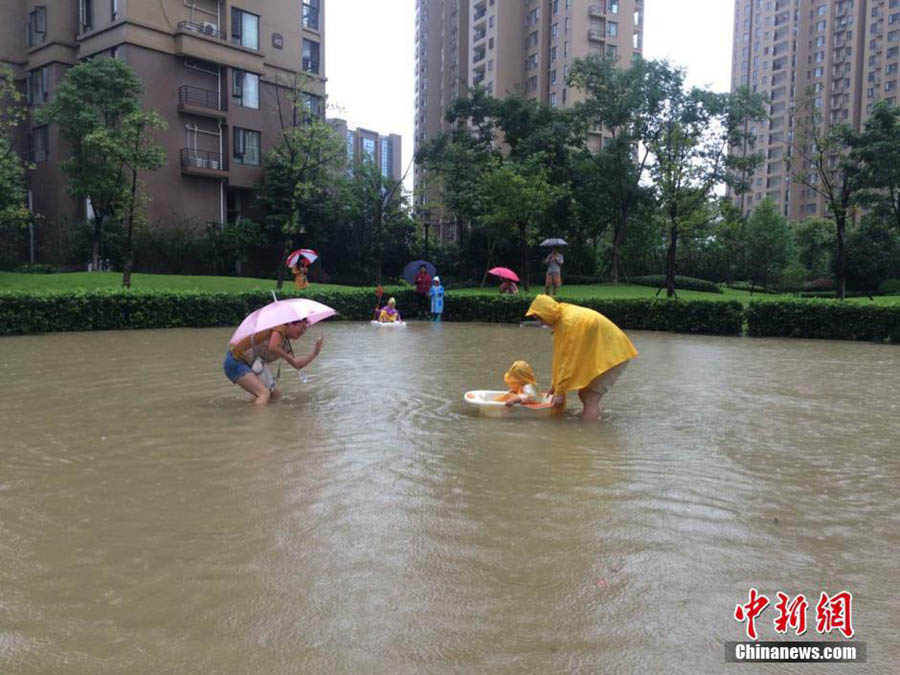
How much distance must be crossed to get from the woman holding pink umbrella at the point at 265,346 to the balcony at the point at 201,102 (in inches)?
1114

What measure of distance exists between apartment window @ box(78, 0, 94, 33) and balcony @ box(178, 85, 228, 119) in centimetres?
509

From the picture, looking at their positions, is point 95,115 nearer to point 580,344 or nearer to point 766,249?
point 580,344

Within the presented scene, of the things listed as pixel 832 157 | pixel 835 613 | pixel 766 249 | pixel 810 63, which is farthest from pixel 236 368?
pixel 810 63

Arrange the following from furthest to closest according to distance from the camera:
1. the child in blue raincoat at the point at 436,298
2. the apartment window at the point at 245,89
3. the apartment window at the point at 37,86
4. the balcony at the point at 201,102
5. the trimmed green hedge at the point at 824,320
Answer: the apartment window at the point at 245,89 → the apartment window at the point at 37,86 → the balcony at the point at 201,102 → the child in blue raincoat at the point at 436,298 → the trimmed green hedge at the point at 824,320

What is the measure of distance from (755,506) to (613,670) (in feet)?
7.65

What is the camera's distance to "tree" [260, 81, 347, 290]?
28.1m

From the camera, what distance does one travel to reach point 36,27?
3372 cm

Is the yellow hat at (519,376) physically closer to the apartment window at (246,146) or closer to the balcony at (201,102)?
the balcony at (201,102)

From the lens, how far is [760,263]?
42812mm

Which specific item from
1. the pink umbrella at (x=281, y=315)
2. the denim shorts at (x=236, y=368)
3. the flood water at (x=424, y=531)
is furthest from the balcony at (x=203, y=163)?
the pink umbrella at (x=281, y=315)

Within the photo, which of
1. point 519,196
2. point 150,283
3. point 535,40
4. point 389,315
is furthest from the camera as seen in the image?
point 535,40

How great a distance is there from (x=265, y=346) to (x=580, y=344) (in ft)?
10.7

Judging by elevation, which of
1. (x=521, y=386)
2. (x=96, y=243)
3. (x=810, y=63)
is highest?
(x=810, y=63)

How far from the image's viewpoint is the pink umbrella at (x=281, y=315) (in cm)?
719
